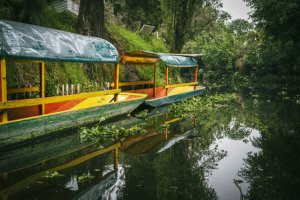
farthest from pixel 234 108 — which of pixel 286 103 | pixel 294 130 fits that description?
pixel 294 130

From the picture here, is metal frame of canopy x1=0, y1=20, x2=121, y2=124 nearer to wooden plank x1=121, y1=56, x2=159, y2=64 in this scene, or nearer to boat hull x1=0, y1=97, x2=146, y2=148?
boat hull x1=0, y1=97, x2=146, y2=148

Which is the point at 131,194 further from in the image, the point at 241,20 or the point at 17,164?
the point at 241,20

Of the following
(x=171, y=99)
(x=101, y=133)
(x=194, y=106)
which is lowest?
(x=101, y=133)

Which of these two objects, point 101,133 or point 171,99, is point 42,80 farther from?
point 171,99

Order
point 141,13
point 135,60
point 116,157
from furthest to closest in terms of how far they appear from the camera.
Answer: point 141,13, point 135,60, point 116,157

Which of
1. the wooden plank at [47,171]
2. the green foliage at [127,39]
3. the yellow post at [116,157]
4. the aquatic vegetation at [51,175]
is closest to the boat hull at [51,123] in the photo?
the wooden plank at [47,171]

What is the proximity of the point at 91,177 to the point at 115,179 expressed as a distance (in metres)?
0.53

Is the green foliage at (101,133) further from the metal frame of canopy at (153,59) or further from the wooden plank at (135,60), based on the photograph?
the wooden plank at (135,60)

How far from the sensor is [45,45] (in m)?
8.56

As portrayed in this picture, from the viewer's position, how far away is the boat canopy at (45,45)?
7.45 m

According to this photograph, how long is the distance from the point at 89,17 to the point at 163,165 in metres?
12.2

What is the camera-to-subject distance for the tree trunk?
16.3 meters

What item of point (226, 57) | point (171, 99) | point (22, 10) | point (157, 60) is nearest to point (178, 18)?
point (157, 60)

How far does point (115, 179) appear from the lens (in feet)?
19.7
